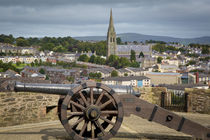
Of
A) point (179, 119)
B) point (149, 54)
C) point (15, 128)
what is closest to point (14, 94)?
point (15, 128)

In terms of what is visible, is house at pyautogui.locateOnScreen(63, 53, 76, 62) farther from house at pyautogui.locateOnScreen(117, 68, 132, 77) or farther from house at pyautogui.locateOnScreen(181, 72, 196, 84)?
house at pyautogui.locateOnScreen(181, 72, 196, 84)

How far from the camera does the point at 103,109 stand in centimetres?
502

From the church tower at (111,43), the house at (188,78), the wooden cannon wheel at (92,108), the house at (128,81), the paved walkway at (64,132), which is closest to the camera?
the wooden cannon wheel at (92,108)

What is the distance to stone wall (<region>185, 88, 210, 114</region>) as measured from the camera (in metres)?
8.49

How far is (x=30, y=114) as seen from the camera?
23.9 ft

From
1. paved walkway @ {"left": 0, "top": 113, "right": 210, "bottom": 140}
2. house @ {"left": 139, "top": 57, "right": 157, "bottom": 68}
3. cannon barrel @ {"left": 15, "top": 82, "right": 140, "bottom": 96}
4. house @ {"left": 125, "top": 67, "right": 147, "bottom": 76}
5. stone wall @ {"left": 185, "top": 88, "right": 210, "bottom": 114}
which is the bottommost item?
house @ {"left": 125, "top": 67, "right": 147, "bottom": 76}

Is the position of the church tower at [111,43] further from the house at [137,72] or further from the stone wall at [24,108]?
the stone wall at [24,108]

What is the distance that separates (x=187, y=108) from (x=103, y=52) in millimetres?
162037

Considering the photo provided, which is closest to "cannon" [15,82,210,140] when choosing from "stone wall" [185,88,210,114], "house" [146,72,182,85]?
"stone wall" [185,88,210,114]

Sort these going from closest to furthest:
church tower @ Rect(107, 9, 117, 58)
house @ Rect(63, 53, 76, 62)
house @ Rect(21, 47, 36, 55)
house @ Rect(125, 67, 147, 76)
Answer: house @ Rect(125, 67, 147, 76)
house @ Rect(21, 47, 36, 55)
church tower @ Rect(107, 9, 117, 58)
house @ Rect(63, 53, 76, 62)

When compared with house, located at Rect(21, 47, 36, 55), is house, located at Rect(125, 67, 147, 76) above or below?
below

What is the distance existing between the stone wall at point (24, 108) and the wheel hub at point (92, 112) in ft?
9.23

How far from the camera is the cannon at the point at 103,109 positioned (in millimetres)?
A: 4816

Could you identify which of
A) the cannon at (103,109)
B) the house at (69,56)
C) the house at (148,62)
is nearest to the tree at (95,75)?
the house at (148,62)
